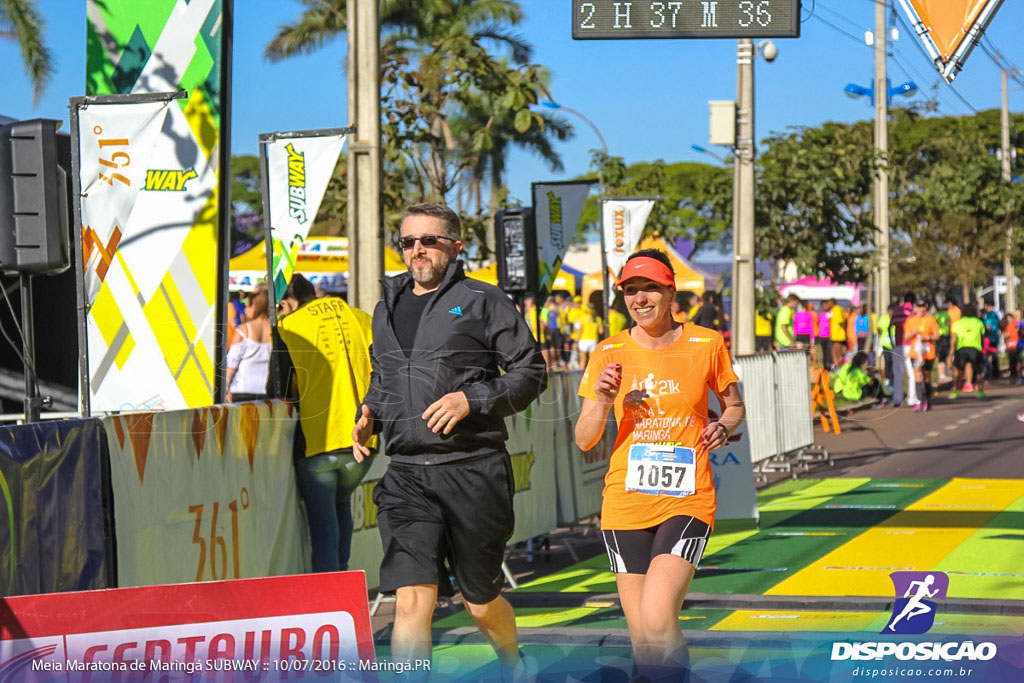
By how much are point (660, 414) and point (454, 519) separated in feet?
2.87

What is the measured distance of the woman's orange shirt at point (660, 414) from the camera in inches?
220

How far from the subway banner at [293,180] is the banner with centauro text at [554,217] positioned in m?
2.56

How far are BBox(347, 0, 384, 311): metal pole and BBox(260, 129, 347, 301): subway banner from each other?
4.75 ft

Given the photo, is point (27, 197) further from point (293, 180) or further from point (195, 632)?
point (195, 632)

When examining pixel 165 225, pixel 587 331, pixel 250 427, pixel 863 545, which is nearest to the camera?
pixel 250 427

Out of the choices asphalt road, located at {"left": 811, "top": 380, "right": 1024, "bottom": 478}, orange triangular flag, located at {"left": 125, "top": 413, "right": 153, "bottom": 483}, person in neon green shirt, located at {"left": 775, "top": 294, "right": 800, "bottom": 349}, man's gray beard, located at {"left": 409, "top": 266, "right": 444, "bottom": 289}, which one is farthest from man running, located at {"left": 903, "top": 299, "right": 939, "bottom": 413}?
man's gray beard, located at {"left": 409, "top": 266, "right": 444, "bottom": 289}

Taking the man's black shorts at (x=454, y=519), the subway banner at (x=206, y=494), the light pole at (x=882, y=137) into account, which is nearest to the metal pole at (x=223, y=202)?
the subway banner at (x=206, y=494)

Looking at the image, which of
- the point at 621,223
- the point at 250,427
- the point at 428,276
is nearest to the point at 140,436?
the point at 250,427

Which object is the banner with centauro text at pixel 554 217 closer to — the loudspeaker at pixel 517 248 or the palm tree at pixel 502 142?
the loudspeaker at pixel 517 248

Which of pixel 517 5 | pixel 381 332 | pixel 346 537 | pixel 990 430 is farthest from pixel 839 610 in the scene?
pixel 517 5

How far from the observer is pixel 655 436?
5.62 meters

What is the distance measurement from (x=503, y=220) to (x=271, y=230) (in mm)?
2023

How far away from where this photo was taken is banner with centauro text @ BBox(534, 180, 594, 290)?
1222 centimetres

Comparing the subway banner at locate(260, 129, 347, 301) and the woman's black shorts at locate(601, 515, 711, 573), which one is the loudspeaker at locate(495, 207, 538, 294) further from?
the woman's black shorts at locate(601, 515, 711, 573)
